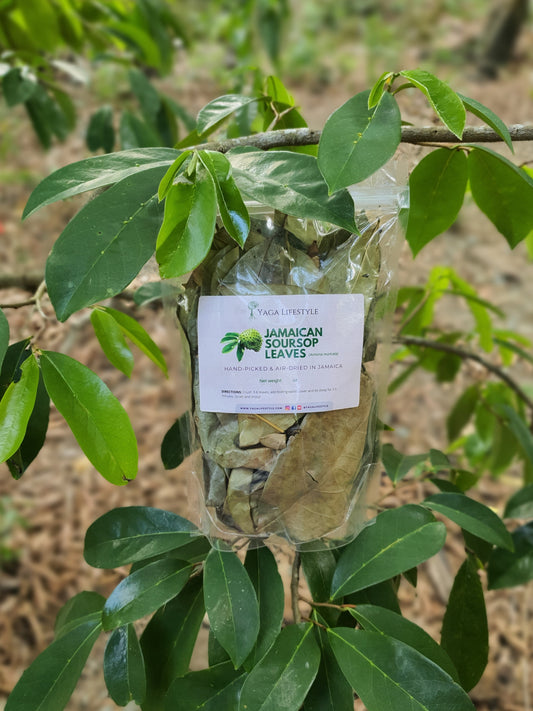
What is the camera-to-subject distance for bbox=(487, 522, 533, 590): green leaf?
0.69m

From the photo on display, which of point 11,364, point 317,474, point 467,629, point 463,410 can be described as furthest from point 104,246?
point 463,410

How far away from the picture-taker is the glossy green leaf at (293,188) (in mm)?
436

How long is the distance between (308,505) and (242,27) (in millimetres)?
1963

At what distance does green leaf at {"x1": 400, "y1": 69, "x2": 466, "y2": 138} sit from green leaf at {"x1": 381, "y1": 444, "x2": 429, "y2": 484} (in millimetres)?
424

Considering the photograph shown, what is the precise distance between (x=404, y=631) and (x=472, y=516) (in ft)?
0.54

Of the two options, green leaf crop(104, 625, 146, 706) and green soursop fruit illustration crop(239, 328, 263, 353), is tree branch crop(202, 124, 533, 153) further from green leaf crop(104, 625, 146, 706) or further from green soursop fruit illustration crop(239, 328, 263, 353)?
green leaf crop(104, 625, 146, 706)

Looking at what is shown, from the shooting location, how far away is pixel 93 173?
470 millimetres

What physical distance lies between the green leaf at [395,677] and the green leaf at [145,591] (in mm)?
167

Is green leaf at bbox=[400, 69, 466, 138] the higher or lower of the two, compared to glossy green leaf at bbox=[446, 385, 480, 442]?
higher

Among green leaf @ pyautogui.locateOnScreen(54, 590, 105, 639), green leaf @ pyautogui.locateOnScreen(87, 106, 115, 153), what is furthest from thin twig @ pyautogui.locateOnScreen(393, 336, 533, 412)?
green leaf @ pyautogui.locateOnScreen(87, 106, 115, 153)

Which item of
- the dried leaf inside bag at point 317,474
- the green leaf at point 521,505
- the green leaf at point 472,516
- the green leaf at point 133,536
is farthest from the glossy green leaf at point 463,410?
the green leaf at point 133,536

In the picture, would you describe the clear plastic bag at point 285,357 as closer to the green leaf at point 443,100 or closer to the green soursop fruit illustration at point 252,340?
the green soursop fruit illustration at point 252,340

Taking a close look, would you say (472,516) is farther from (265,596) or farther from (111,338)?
(111,338)

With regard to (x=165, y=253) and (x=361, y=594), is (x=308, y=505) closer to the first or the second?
(x=361, y=594)
